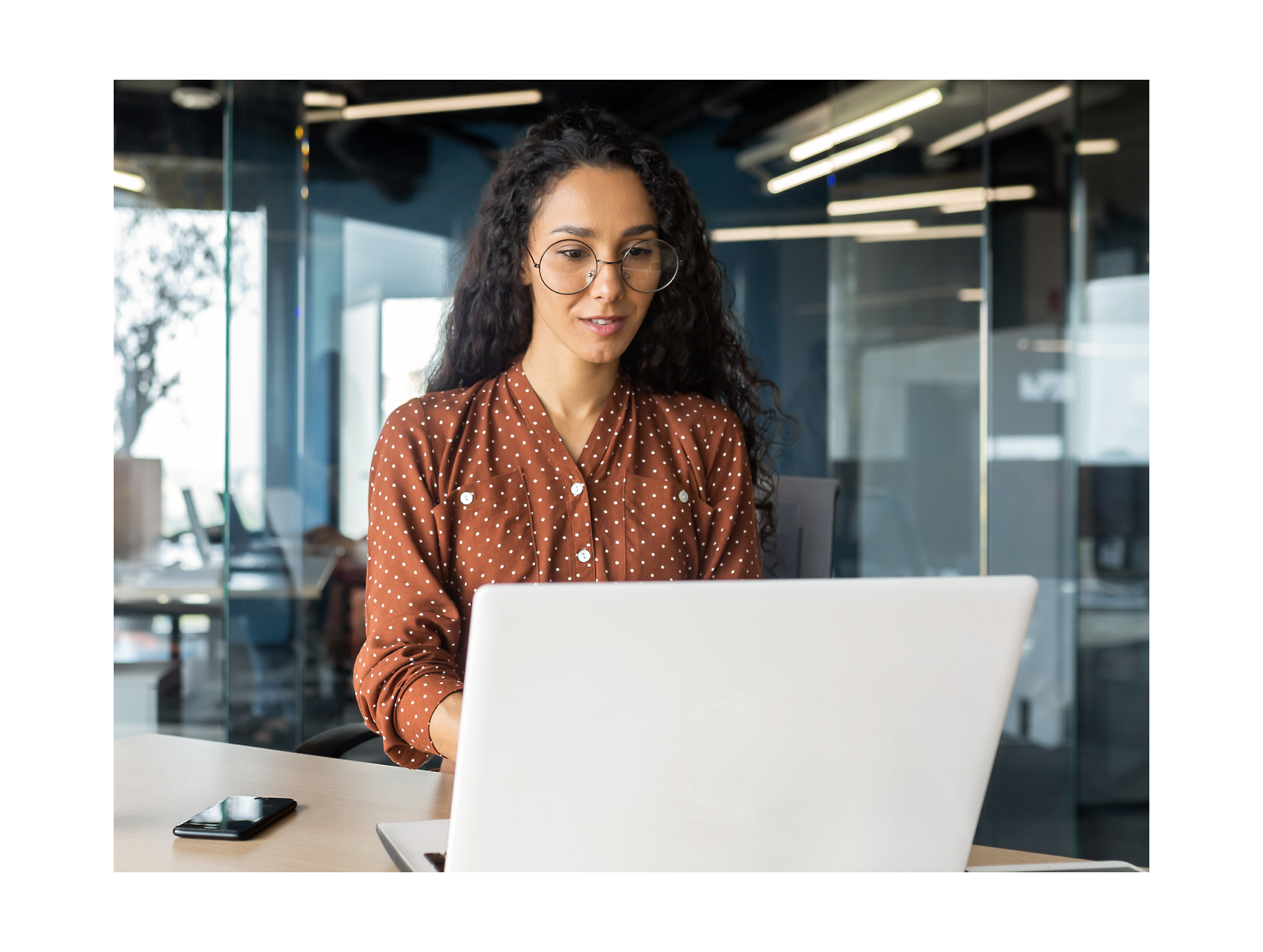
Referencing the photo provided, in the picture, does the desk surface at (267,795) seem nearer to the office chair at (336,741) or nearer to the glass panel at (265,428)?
the office chair at (336,741)

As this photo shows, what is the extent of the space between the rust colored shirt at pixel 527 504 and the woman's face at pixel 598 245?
0.17m

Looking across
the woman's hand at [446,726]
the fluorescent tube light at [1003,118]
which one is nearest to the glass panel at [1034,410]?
the fluorescent tube light at [1003,118]

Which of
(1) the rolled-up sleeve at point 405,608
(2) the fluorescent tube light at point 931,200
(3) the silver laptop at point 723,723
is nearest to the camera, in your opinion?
(3) the silver laptop at point 723,723

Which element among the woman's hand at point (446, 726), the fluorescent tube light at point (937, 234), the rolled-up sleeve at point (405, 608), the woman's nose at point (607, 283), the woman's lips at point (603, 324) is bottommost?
the woman's hand at point (446, 726)

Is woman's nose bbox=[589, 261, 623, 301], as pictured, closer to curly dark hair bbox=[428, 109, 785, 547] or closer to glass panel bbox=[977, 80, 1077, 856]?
curly dark hair bbox=[428, 109, 785, 547]

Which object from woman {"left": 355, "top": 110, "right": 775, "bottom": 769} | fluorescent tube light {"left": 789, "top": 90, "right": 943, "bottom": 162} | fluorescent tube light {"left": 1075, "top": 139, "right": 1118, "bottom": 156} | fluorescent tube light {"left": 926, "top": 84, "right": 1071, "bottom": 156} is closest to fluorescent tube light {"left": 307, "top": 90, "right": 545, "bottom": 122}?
fluorescent tube light {"left": 789, "top": 90, "right": 943, "bottom": 162}

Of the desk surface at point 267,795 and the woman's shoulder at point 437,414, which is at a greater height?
the woman's shoulder at point 437,414

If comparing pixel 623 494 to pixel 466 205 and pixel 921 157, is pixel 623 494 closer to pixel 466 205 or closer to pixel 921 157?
pixel 466 205

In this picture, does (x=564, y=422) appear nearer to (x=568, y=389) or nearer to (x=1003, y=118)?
(x=568, y=389)

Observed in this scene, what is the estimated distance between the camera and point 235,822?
1.18 metres

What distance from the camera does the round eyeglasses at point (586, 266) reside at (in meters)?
1.71

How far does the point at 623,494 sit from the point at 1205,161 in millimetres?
1676

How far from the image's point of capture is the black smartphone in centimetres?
115

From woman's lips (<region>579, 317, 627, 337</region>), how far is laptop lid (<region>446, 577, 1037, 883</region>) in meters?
1.06
